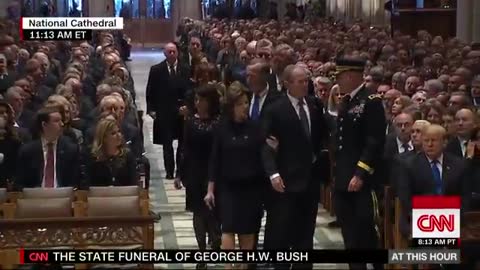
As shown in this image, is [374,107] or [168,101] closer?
[374,107]

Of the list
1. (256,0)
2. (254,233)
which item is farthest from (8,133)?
(256,0)

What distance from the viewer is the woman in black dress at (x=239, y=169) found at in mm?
9039

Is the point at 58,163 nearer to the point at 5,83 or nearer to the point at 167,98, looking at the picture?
the point at 5,83

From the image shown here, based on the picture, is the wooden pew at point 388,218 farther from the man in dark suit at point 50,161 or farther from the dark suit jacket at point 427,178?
the man in dark suit at point 50,161

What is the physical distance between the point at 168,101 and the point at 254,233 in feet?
19.7

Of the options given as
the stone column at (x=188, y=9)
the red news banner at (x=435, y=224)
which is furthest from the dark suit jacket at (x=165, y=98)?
the stone column at (x=188, y=9)

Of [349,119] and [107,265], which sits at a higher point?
[349,119]

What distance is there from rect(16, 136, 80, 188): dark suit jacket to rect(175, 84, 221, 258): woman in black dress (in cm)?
85

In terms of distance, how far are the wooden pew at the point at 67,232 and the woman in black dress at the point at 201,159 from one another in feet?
4.31

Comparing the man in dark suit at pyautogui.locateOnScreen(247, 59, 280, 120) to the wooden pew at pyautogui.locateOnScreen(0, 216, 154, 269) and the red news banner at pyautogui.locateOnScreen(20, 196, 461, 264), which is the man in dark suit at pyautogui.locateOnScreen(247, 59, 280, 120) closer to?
the wooden pew at pyautogui.locateOnScreen(0, 216, 154, 269)

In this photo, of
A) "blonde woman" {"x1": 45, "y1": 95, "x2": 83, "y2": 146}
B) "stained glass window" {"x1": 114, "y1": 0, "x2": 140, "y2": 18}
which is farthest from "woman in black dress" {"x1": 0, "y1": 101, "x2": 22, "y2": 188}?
"stained glass window" {"x1": 114, "y1": 0, "x2": 140, "y2": 18}

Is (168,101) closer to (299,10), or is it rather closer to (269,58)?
(269,58)

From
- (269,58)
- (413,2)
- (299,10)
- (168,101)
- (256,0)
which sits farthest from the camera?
(256,0)

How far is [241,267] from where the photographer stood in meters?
7.95
